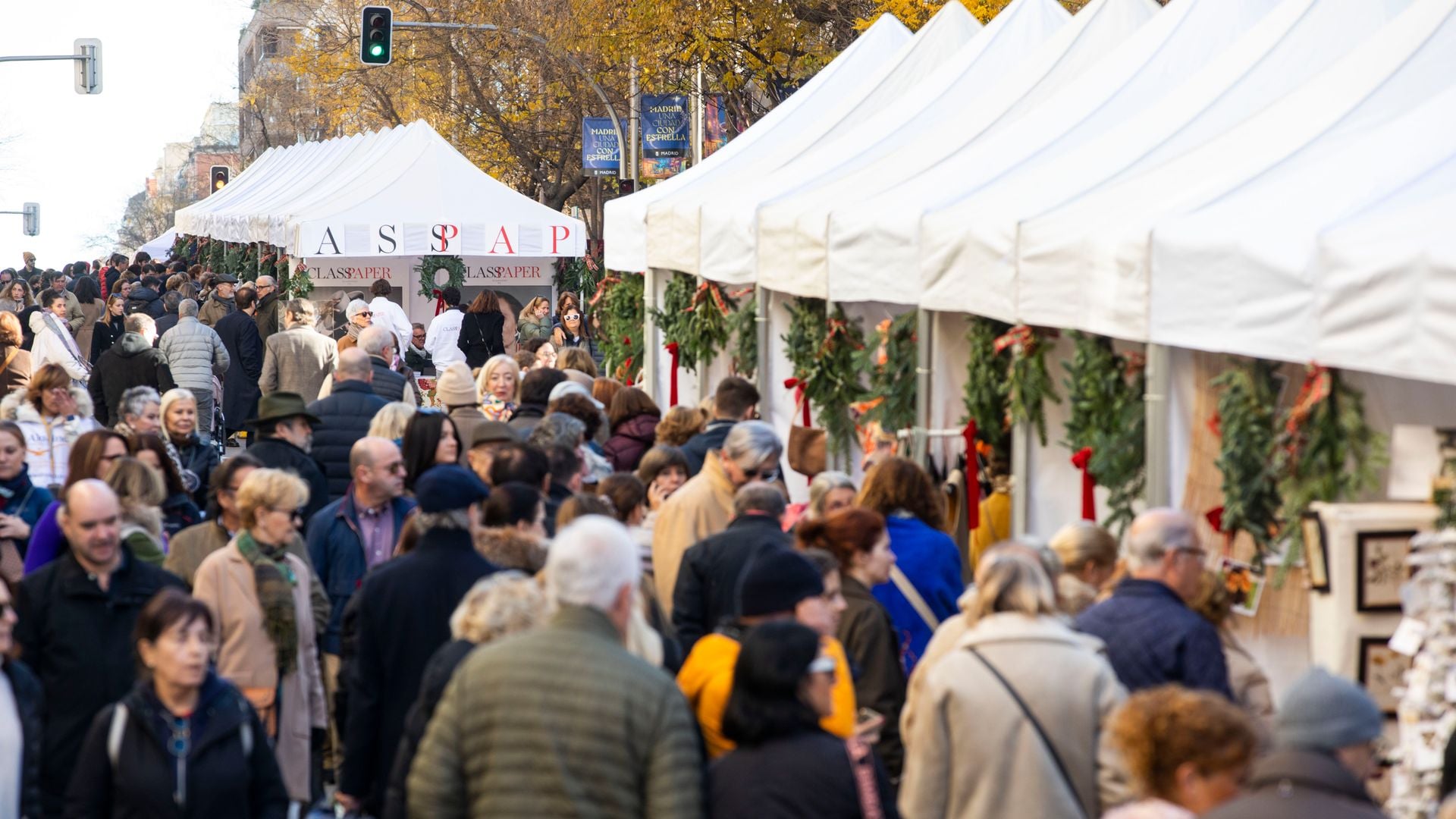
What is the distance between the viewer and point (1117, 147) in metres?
9.28

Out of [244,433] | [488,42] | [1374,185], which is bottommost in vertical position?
[244,433]

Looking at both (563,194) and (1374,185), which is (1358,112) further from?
(563,194)

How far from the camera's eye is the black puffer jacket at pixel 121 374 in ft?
49.9

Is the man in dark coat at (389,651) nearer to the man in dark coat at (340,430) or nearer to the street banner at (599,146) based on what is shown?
the man in dark coat at (340,430)

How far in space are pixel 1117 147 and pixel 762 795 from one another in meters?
5.52

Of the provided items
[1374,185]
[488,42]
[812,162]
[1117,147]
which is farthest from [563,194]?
[1374,185]

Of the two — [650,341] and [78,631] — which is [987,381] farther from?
[650,341]

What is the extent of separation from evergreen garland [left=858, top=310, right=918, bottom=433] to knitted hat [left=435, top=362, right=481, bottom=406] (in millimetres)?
2534

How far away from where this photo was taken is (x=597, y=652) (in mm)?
4465

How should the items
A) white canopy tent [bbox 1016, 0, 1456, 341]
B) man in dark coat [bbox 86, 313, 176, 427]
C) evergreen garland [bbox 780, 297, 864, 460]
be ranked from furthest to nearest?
man in dark coat [bbox 86, 313, 176, 427] < evergreen garland [bbox 780, 297, 864, 460] < white canopy tent [bbox 1016, 0, 1456, 341]

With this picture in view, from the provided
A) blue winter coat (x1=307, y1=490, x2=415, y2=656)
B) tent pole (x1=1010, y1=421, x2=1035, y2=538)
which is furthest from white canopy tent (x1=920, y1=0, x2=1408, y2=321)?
blue winter coat (x1=307, y1=490, x2=415, y2=656)

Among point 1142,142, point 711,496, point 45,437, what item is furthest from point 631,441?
point 1142,142

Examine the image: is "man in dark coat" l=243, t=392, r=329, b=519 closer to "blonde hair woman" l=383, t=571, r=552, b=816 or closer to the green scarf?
the green scarf

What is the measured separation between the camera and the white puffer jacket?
10.4 meters
